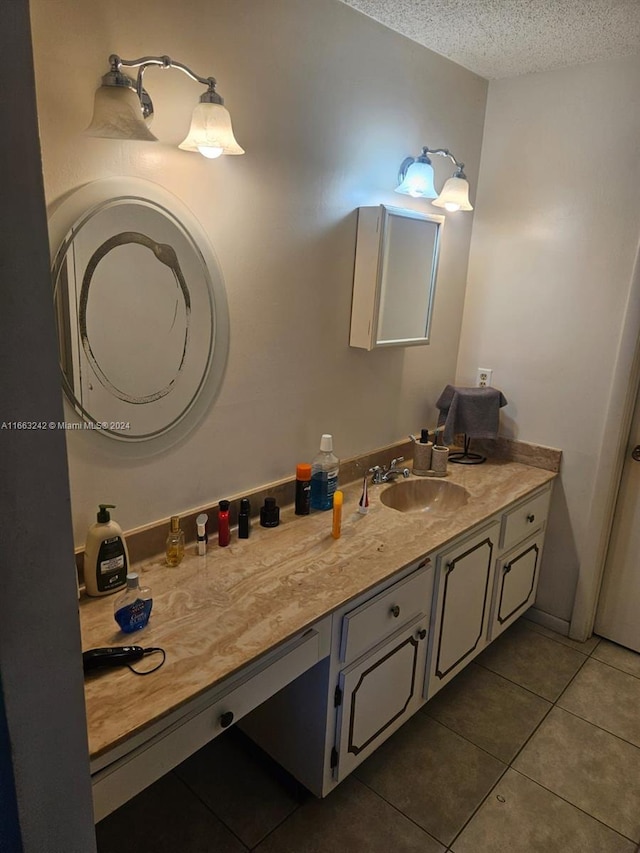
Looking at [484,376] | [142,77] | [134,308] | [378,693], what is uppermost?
[142,77]

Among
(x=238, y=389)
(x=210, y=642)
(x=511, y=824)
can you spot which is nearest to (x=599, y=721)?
(x=511, y=824)

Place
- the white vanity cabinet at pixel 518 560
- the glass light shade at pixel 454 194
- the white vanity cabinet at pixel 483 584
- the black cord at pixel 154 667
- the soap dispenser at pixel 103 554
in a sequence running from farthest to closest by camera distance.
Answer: the white vanity cabinet at pixel 518 560 < the glass light shade at pixel 454 194 < the white vanity cabinet at pixel 483 584 < the soap dispenser at pixel 103 554 < the black cord at pixel 154 667

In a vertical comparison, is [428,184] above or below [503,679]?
above

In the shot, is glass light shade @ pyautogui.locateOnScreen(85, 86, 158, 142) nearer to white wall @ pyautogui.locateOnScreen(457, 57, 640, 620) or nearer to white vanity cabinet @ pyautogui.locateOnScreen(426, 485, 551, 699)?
white vanity cabinet @ pyautogui.locateOnScreen(426, 485, 551, 699)

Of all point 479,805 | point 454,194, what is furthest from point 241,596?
point 454,194

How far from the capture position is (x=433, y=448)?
228 cm

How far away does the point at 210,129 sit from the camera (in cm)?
130

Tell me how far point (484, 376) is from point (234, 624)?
1709mm

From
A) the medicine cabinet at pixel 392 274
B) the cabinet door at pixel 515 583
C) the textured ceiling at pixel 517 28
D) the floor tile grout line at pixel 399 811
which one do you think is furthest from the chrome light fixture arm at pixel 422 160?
the floor tile grout line at pixel 399 811

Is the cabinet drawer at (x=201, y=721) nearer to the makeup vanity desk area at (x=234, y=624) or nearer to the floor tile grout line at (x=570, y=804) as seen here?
the makeup vanity desk area at (x=234, y=624)

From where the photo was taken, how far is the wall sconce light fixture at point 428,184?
1922mm

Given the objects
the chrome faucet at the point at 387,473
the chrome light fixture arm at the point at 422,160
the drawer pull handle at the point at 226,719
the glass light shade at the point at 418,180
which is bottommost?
the drawer pull handle at the point at 226,719

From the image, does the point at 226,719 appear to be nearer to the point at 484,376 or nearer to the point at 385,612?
the point at 385,612

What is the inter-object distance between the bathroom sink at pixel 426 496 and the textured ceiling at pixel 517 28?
158 centimetres
